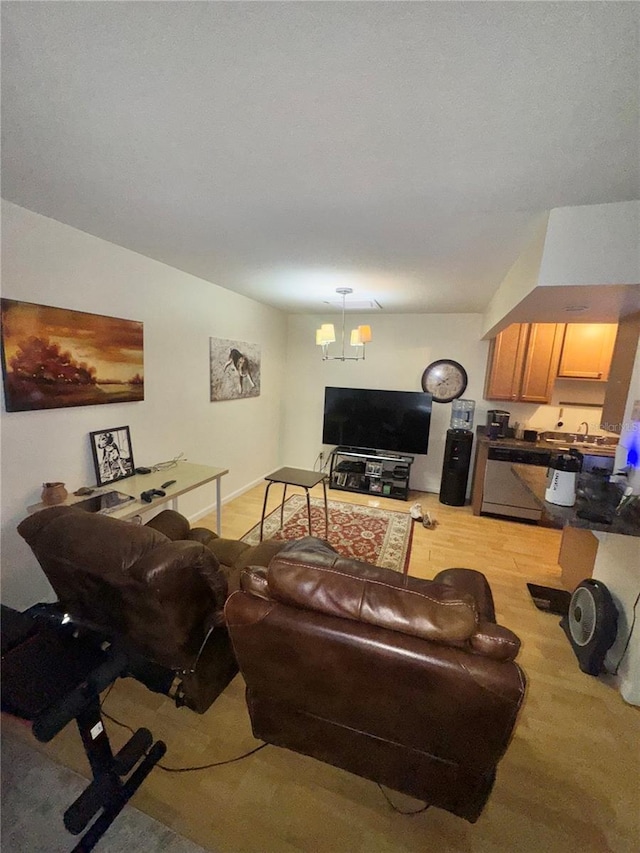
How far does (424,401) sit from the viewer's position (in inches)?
171

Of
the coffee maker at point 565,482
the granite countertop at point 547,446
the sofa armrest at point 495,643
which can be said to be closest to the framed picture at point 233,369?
the granite countertop at point 547,446

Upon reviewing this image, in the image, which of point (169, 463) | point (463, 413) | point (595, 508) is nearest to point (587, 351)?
point (463, 413)

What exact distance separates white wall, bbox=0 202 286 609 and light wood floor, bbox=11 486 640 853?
50.8 inches

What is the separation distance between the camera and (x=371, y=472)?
4559 mm

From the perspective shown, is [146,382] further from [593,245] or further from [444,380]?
[444,380]

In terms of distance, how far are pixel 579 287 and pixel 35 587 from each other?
3.53m

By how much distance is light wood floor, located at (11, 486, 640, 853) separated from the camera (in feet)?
3.90

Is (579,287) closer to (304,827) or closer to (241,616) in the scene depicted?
(241,616)

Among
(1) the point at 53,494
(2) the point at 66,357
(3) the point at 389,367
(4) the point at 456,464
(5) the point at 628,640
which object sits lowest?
(5) the point at 628,640

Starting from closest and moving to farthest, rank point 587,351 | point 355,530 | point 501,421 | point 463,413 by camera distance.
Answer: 1. point 355,530
2. point 587,351
3. point 501,421
4. point 463,413

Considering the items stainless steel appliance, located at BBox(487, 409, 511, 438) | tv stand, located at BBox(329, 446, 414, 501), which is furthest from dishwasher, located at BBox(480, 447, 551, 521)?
tv stand, located at BBox(329, 446, 414, 501)

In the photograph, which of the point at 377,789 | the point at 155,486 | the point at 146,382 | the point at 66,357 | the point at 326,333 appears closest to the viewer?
the point at 377,789

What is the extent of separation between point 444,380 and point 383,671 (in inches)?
159

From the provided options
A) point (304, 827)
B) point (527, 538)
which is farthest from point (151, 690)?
point (527, 538)
